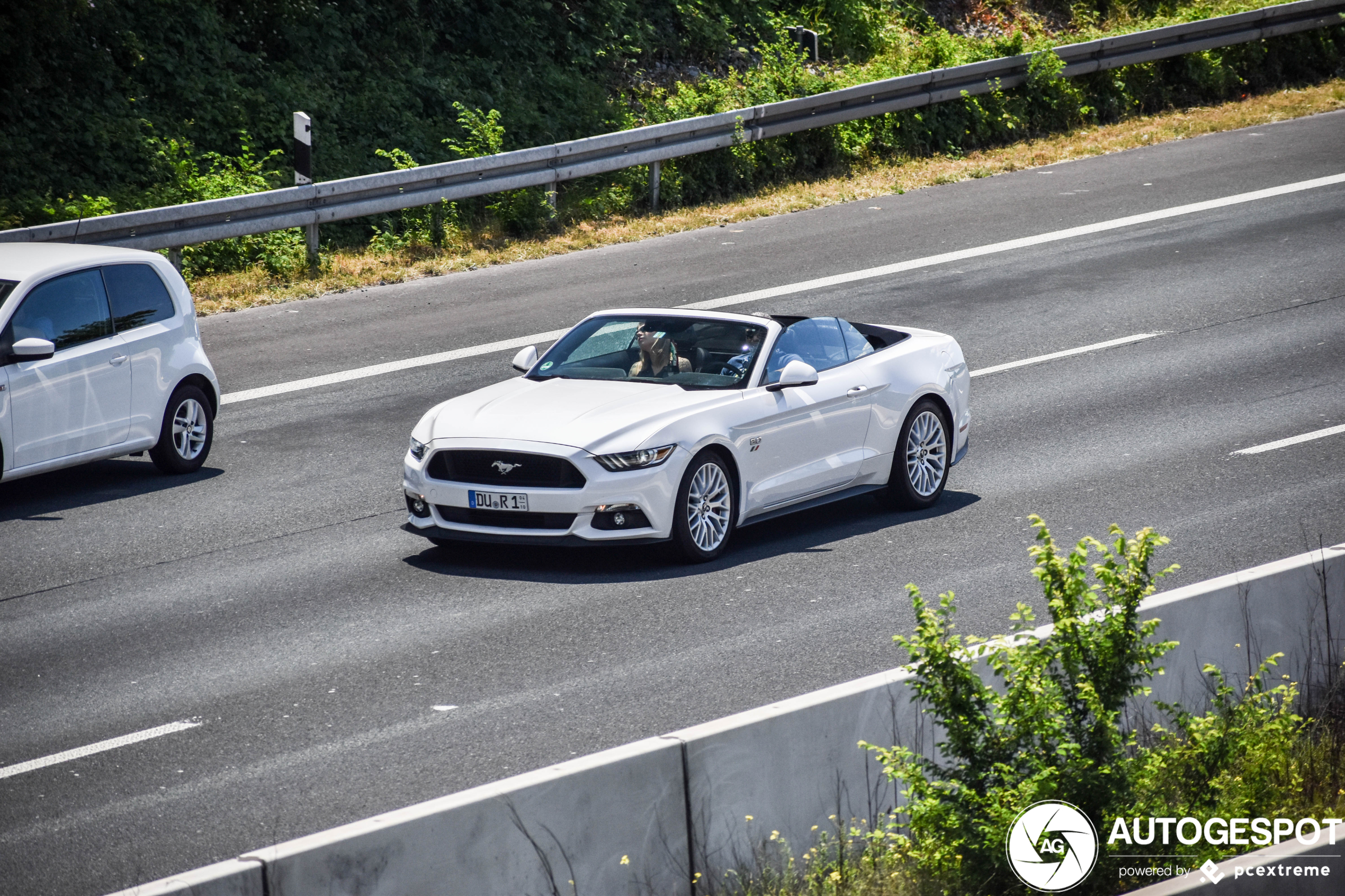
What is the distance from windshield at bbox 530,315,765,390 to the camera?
Answer: 10938mm

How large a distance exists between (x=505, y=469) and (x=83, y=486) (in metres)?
4.18

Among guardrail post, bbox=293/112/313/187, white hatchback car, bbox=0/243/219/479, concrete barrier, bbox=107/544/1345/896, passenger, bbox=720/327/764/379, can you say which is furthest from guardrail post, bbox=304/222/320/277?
concrete barrier, bbox=107/544/1345/896

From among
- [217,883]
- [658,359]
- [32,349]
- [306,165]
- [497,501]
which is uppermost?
[306,165]

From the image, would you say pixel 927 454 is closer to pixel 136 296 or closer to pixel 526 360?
pixel 526 360

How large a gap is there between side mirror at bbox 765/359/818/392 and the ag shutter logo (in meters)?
5.15

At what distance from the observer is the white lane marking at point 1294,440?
1260 centimetres

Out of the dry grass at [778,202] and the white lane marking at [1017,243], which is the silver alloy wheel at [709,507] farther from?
the dry grass at [778,202]

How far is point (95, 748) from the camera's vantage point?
7430 millimetres

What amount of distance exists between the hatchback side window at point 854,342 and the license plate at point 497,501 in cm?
290

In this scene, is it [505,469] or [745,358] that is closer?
[505,469]

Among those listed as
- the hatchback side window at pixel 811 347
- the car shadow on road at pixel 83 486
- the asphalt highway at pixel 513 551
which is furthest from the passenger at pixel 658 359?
the car shadow on road at pixel 83 486

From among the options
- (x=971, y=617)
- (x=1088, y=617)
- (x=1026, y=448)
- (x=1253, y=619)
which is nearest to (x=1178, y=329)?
(x=1026, y=448)

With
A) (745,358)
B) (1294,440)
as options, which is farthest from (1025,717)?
(1294,440)

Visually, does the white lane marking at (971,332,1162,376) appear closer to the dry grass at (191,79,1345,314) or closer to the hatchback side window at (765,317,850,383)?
the hatchback side window at (765,317,850,383)
